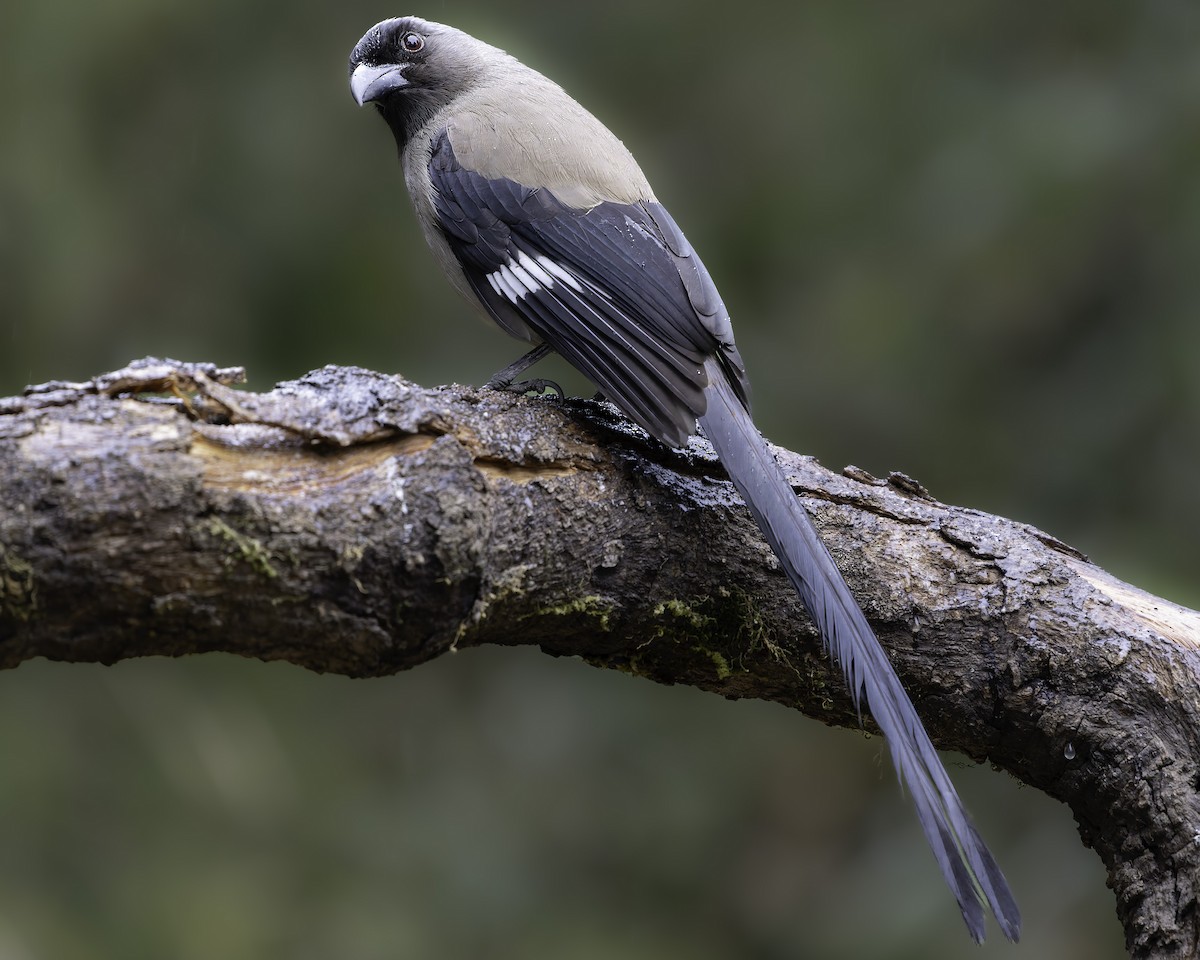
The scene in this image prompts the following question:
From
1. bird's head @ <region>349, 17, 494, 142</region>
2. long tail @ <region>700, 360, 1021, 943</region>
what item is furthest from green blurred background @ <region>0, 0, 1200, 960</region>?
long tail @ <region>700, 360, 1021, 943</region>

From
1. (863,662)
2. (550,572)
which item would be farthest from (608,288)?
(863,662)

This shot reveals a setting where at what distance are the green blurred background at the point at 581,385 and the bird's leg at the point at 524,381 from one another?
1.55 meters

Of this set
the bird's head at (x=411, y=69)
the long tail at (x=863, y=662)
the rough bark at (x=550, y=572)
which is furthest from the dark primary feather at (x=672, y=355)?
the bird's head at (x=411, y=69)

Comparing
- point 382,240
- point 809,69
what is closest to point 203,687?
point 382,240

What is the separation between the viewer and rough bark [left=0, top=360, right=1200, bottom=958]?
1.68m

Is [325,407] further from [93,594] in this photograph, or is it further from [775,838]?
[775,838]

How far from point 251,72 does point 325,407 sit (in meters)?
3.03

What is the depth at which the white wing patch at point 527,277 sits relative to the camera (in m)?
2.66

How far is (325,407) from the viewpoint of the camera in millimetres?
1938

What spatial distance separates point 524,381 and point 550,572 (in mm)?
760

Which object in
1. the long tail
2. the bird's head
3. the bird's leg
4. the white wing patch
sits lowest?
the long tail

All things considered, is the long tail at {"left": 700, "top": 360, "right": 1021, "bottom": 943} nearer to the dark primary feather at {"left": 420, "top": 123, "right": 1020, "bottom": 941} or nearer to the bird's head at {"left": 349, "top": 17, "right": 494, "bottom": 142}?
the dark primary feather at {"left": 420, "top": 123, "right": 1020, "bottom": 941}

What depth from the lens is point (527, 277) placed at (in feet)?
8.95

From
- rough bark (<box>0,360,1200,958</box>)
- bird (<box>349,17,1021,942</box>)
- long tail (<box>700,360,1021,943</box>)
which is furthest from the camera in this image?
bird (<box>349,17,1021,942</box>)
